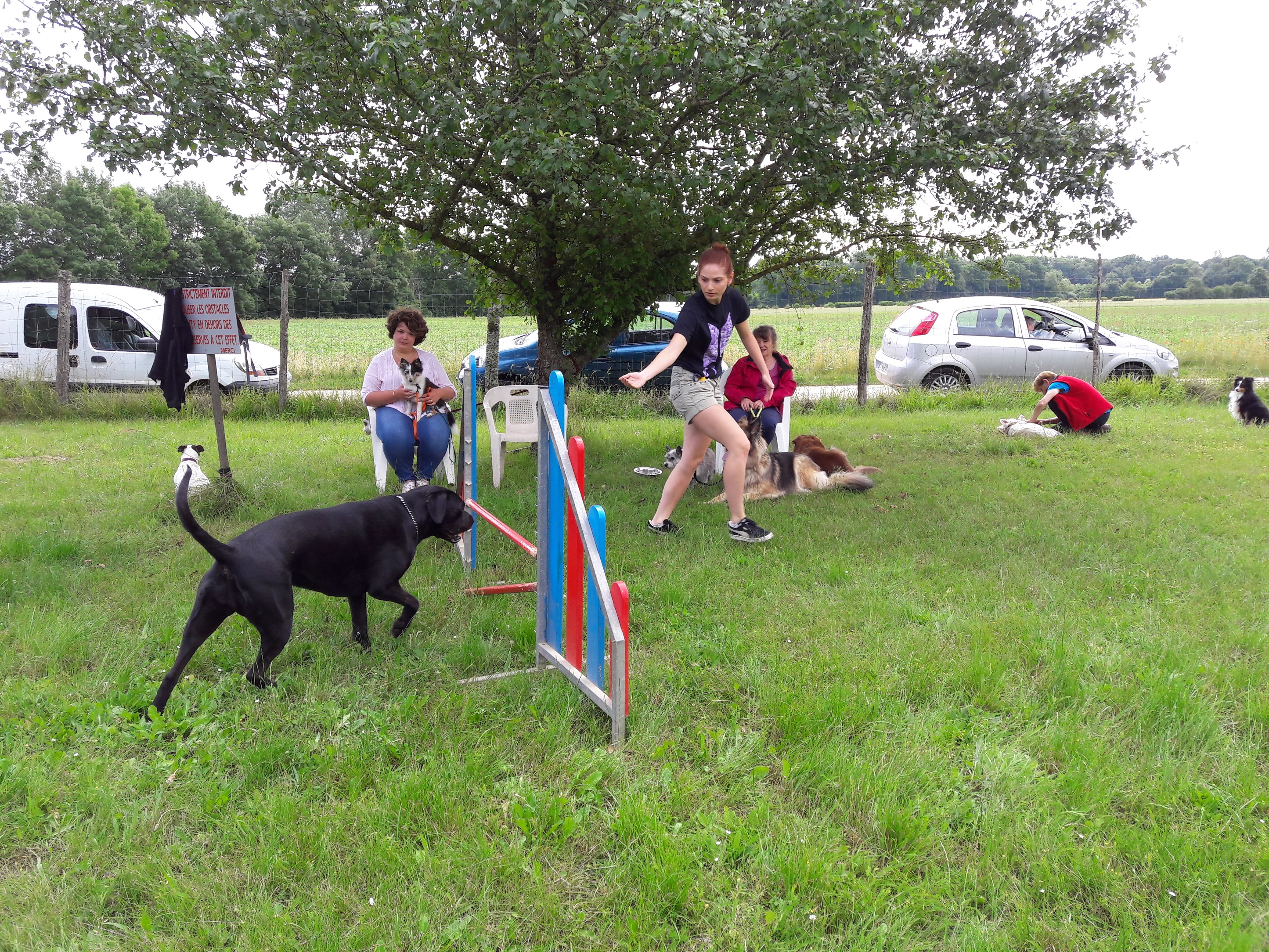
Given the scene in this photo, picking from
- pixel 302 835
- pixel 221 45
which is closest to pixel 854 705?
pixel 302 835

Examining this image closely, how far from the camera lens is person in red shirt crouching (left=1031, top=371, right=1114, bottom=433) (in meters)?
8.86

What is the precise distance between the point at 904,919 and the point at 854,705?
970mm

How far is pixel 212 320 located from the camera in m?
5.33

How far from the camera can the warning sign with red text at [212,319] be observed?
5.29 metres

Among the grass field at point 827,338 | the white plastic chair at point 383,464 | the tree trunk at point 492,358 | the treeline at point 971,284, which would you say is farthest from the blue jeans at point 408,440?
the tree trunk at point 492,358

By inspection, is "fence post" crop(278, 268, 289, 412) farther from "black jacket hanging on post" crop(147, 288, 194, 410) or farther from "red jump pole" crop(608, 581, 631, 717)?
"red jump pole" crop(608, 581, 631, 717)

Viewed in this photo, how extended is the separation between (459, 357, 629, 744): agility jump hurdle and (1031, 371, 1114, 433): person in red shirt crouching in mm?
7465

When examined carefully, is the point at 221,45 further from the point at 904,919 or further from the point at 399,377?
the point at 904,919

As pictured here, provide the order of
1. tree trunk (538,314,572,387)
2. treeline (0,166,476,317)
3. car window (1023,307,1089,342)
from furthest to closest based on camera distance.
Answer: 1. treeline (0,166,476,317)
2. car window (1023,307,1089,342)
3. tree trunk (538,314,572,387)

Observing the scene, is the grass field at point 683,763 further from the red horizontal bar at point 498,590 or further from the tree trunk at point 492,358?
the tree trunk at point 492,358

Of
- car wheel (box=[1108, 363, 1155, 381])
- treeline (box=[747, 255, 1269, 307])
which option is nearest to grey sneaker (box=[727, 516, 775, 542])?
treeline (box=[747, 255, 1269, 307])

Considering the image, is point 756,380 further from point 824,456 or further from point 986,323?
point 986,323

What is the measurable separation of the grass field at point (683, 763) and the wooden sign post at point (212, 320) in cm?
143

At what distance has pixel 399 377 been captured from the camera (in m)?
5.46
